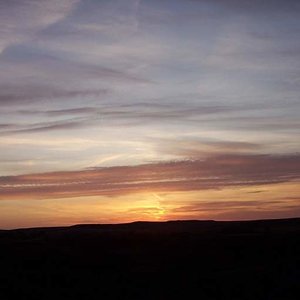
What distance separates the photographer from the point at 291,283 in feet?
81.6

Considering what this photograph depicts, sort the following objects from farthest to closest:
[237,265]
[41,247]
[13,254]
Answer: [41,247] < [13,254] < [237,265]

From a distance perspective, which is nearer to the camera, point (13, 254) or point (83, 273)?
point (83, 273)

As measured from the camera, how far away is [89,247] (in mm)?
42719

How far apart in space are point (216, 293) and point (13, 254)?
1597 cm

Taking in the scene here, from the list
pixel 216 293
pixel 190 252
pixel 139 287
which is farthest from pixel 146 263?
pixel 216 293

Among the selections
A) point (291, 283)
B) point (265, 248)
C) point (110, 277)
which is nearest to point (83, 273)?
point (110, 277)

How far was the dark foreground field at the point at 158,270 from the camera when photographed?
25547mm

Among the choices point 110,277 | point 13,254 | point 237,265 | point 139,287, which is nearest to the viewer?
point 139,287

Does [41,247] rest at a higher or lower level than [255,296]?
higher

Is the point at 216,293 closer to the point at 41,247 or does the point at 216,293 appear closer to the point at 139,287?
the point at 139,287

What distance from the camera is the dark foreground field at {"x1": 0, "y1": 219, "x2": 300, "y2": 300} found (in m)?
25.5

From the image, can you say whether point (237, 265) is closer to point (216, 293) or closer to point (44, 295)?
point (216, 293)

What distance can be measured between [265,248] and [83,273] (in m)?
13.8

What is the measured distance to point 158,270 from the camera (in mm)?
31234
